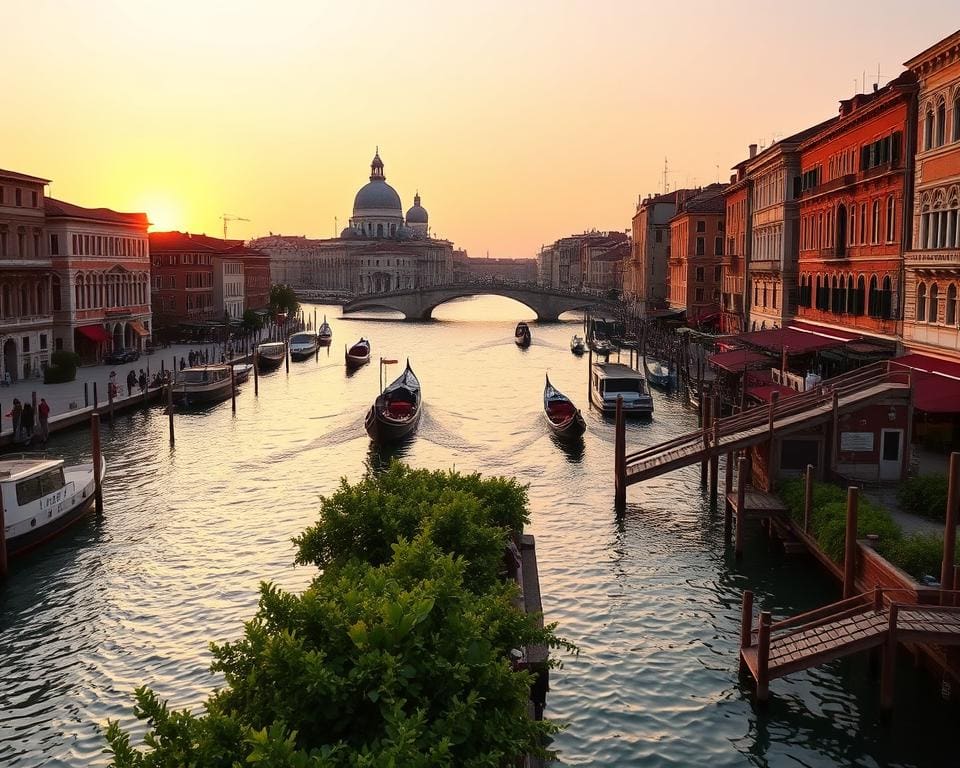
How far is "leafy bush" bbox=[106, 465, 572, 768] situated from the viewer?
24.0ft

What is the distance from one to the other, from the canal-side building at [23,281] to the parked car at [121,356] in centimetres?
440

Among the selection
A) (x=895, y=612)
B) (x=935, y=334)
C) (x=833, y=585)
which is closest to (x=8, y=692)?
(x=895, y=612)

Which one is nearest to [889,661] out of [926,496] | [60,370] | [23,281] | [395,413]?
[926,496]

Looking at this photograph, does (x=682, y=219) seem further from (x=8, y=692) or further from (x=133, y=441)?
(x=8, y=692)

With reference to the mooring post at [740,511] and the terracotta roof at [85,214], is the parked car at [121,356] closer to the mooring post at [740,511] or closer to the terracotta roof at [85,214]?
the terracotta roof at [85,214]

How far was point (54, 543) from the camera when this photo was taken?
22766 millimetres

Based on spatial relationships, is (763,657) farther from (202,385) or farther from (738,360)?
(202,385)

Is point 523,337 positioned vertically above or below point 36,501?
above

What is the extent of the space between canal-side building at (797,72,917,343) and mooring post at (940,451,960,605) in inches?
662

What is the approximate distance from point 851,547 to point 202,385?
34.1 meters

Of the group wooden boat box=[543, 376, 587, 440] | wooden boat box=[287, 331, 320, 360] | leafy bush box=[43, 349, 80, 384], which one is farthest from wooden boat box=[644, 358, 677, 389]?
leafy bush box=[43, 349, 80, 384]

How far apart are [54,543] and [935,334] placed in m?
22.2

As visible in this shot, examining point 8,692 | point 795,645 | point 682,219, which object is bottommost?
point 8,692

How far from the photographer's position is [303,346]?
230ft
